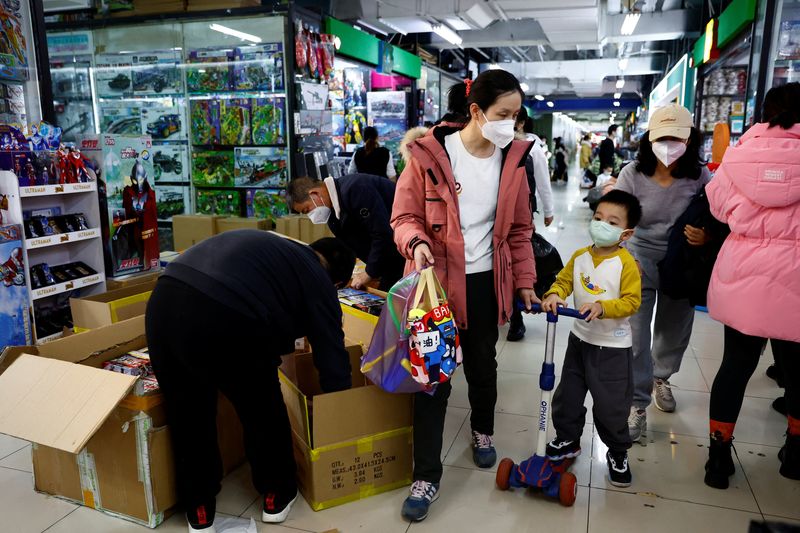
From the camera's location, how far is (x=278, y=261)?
2035 millimetres

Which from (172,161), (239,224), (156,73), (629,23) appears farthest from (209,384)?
(629,23)

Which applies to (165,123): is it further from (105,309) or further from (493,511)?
(493,511)

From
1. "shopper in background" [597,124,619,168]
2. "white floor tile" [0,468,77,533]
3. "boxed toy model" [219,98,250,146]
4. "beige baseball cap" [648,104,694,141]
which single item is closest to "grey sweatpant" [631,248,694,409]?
"beige baseball cap" [648,104,694,141]

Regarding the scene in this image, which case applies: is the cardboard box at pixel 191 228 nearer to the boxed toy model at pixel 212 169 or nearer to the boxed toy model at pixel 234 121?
the boxed toy model at pixel 212 169

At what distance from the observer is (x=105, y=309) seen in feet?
9.41

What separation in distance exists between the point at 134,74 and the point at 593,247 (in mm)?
5742

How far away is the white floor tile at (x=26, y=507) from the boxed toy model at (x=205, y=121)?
4322 millimetres

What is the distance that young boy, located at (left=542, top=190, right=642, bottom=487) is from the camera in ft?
7.66

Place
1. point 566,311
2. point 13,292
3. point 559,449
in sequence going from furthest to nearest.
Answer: point 13,292
point 559,449
point 566,311

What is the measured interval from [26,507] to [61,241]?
181 cm

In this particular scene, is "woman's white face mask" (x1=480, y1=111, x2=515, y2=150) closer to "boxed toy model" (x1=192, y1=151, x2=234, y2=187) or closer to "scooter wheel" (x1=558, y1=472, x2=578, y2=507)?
"scooter wheel" (x1=558, y1=472, x2=578, y2=507)

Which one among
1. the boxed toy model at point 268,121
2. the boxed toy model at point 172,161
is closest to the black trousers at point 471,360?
the boxed toy model at point 268,121

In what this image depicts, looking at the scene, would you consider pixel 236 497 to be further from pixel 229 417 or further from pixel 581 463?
pixel 581 463

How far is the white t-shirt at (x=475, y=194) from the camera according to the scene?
7.42ft
